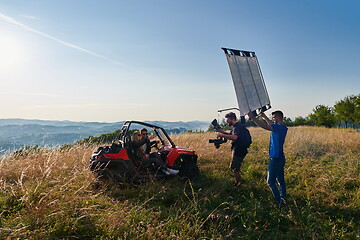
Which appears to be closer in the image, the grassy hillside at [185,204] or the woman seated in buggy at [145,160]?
the grassy hillside at [185,204]

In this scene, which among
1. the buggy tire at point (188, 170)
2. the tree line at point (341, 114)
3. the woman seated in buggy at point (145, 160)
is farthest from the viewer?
the tree line at point (341, 114)

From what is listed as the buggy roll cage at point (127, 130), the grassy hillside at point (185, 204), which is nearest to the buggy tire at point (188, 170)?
the grassy hillside at point (185, 204)

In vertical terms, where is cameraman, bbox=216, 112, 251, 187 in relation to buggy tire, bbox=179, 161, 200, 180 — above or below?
above

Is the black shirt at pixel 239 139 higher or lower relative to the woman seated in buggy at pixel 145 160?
higher

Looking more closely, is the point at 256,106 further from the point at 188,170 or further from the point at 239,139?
the point at 188,170

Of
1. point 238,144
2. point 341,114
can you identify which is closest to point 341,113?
point 341,114

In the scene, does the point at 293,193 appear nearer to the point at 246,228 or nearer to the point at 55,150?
the point at 246,228

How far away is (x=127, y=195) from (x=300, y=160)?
21.9 ft

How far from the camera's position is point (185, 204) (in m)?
4.38

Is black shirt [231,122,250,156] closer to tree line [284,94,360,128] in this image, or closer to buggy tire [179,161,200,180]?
buggy tire [179,161,200,180]

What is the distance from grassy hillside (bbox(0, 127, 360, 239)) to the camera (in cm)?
338

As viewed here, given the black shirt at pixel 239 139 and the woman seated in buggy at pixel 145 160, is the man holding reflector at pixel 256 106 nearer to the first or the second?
the black shirt at pixel 239 139

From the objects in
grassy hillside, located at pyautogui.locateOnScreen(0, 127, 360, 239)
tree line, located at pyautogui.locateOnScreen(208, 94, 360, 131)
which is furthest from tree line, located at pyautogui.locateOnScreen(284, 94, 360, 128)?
grassy hillside, located at pyautogui.locateOnScreen(0, 127, 360, 239)

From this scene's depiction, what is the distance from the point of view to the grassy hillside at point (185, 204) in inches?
133
